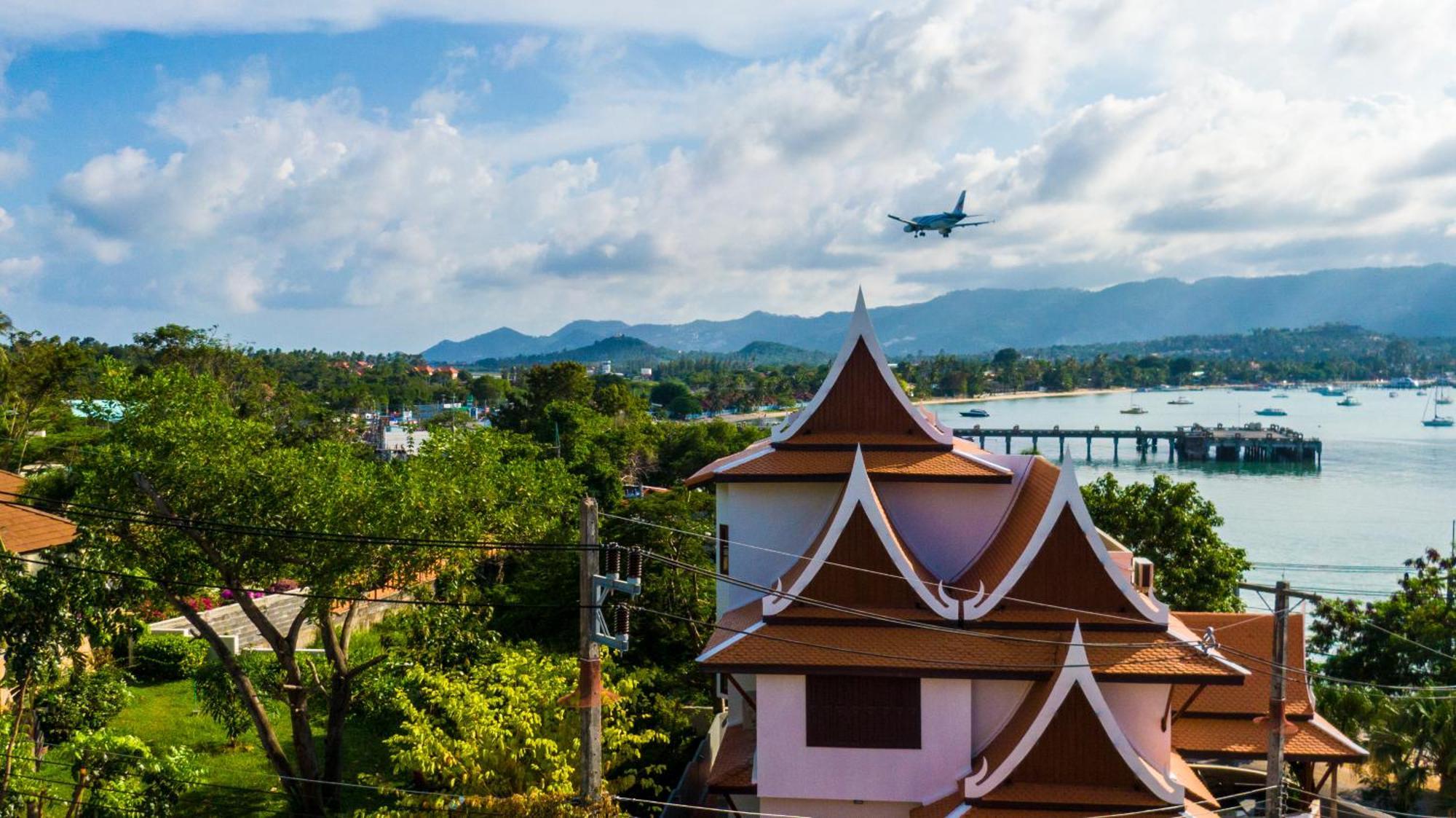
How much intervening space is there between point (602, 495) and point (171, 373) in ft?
79.2

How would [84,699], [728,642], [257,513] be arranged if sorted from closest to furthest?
1. [728,642]
2. [257,513]
3. [84,699]

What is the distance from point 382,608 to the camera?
29.0 metres

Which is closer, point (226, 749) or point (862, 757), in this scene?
point (862, 757)

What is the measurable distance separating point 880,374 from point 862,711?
5514 millimetres

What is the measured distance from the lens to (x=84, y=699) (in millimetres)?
15906

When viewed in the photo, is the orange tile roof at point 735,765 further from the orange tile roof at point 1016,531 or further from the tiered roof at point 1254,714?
the tiered roof at point 1254,714

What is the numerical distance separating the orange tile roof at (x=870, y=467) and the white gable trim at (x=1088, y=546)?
2.31 m

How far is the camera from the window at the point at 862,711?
44.5ft

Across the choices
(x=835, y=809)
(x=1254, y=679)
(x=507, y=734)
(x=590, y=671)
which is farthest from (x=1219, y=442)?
(x=590, y=671)

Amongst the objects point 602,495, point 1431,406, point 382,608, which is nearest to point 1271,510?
point 602,495

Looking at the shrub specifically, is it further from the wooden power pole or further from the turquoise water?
the turquoise water

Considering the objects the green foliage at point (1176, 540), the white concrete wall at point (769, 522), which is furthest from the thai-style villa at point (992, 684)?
the green foliage at point (1176, 540)

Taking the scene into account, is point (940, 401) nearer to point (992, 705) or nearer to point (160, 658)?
point (160, 658)

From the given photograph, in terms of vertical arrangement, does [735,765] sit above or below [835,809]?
above
